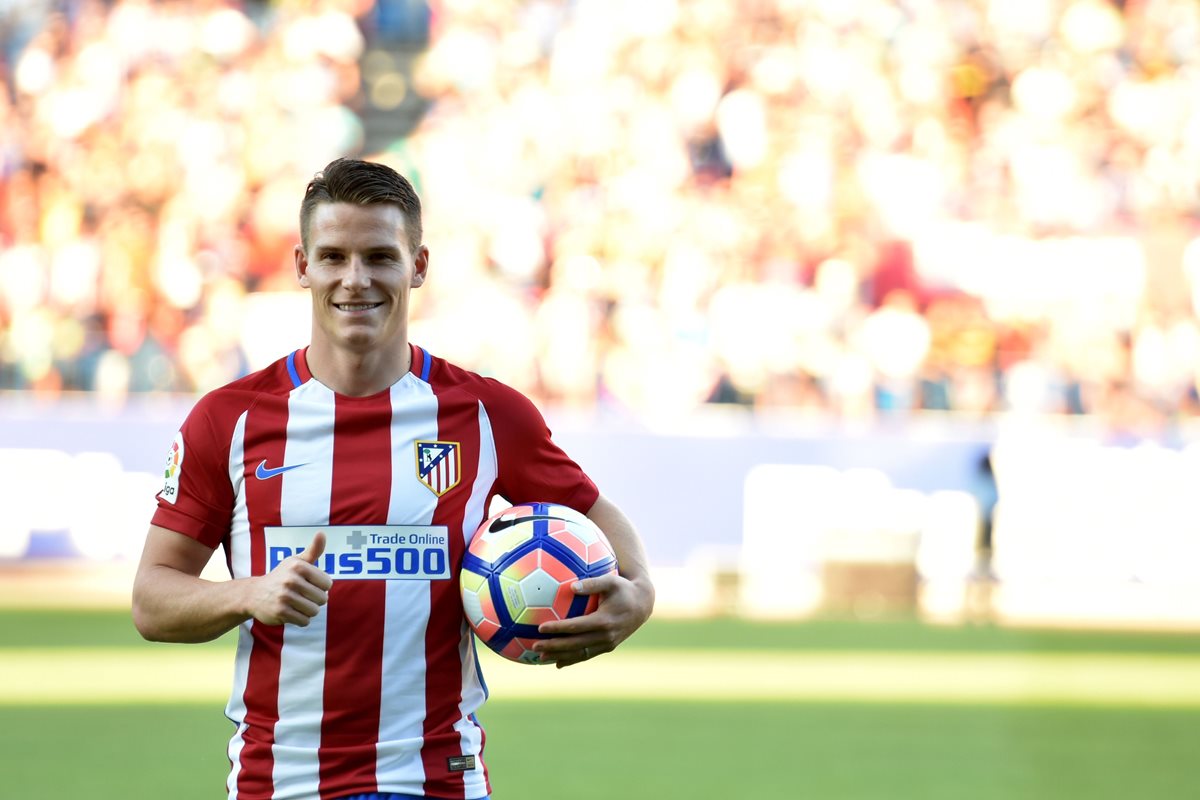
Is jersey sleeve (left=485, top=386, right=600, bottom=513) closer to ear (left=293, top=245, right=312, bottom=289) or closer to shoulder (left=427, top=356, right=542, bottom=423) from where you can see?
shoulder (left=427, top=356, right=542, bottom=423)

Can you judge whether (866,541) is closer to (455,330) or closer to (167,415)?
(455,330)

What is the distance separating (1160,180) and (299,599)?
16669 millimetres

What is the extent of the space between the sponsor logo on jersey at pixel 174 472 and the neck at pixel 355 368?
0.33 m

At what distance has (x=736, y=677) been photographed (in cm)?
1050

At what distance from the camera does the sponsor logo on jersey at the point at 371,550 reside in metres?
3.35

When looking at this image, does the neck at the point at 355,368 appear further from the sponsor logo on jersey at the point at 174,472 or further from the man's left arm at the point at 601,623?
the man's left arm at the point at 601,623

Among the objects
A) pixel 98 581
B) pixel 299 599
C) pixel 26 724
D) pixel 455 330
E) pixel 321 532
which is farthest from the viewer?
pixel 455 330

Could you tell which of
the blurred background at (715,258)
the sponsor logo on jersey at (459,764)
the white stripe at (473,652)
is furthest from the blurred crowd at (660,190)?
the sponsor logo on jersey at (459,764)

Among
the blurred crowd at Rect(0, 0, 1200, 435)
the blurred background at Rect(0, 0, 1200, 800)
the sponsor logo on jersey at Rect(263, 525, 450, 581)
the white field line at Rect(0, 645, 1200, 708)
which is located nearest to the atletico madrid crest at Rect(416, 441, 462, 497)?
the sponsor logo on jersey at Rect(263, 525, 450, 581)

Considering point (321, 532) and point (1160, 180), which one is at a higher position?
point (1160, 180)

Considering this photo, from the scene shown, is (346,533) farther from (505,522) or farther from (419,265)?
(419,265)

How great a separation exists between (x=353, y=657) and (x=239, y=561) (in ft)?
1.12

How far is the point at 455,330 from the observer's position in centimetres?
1602

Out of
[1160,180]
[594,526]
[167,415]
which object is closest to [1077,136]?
[1160,180]
